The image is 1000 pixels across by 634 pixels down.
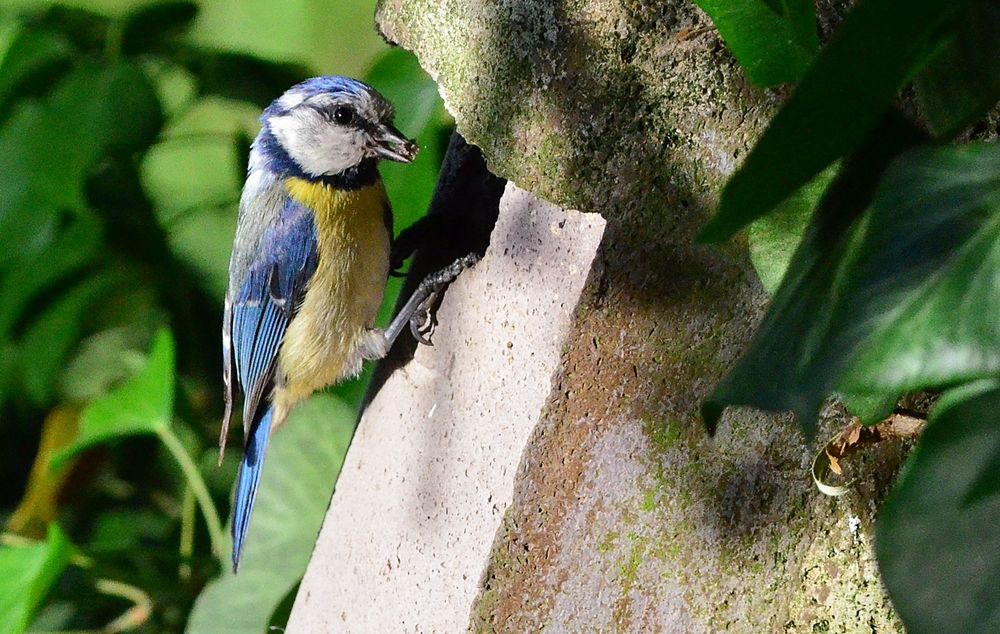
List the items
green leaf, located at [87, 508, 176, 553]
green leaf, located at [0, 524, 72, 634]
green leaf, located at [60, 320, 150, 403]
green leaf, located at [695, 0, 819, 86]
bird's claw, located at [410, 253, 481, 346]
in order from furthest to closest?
green leaf, located at [60, 320, 150, 403]
green leaf, located at [87, 508, 176, 553]
green leaf, located at [0, 524, 72, 634]
bird's claw, located at [410, 253, 481, 346]
green leaf, located at [695, 0, 819, 86]

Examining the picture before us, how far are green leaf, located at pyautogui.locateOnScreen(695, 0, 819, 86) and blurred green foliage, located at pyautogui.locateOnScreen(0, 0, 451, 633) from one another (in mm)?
942

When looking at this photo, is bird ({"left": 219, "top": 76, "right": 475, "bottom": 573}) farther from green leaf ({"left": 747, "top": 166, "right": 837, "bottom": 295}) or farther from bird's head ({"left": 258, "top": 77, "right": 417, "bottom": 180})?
green leaf ({"left": 747, "top": 166, "right": 837, "bottom": 295})

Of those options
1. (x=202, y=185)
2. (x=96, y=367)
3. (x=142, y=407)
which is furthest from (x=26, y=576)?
(x=202, y=185)

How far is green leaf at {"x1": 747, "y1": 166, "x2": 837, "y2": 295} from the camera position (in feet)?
2.43

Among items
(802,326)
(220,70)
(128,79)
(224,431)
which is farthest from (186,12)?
(802,326)

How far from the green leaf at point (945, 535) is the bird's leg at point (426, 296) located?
72cm

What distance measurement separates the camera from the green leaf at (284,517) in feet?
5.49

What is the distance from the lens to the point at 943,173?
440 millimetres

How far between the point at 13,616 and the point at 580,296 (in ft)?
3.16

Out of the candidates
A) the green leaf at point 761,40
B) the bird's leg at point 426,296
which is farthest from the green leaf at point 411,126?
the green leaf at point 761,40

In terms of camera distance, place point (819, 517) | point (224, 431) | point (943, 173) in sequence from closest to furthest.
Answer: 1. point (943, 173)
2. point (819, 517)
3. point (224, 431)

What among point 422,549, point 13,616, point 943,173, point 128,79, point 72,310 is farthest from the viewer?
point 72,310

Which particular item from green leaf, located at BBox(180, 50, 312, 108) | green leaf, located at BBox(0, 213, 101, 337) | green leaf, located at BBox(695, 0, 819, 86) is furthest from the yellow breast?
green leaf, located at BBox(695, 0, 819, 86)

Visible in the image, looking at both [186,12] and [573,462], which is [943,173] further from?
[186,12]
